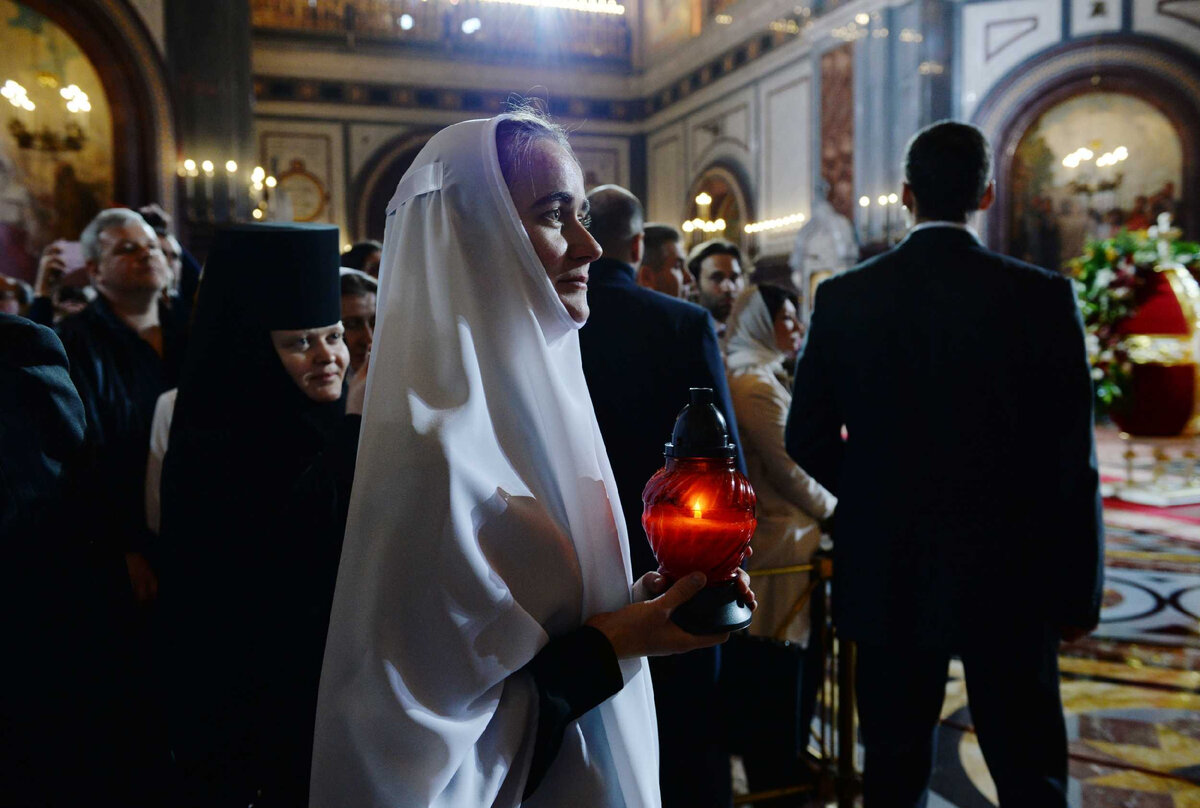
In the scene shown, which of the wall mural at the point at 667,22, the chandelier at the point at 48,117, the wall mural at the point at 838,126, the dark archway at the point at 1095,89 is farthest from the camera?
the wall mural at the point at 667,22

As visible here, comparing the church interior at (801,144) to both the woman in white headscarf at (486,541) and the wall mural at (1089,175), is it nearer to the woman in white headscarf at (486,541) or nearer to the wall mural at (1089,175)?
the wall mural at (1089,175)

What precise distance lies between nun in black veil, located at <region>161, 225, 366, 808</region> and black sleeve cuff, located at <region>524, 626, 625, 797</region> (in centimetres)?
41

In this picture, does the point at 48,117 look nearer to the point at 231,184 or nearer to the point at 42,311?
the point at 231,184

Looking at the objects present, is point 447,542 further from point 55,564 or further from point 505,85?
point 505,85

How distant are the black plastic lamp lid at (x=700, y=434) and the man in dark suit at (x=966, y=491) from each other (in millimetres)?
1057

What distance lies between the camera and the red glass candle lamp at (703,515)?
94cm

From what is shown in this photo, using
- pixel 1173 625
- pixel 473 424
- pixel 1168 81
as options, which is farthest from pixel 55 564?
pixel 1168 81

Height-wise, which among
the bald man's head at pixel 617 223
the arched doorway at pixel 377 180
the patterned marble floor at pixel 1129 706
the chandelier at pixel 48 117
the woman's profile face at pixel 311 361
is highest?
the arched doorway at pixel 377 180

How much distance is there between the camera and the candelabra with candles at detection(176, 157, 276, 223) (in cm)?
813

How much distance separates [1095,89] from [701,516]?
408 inches

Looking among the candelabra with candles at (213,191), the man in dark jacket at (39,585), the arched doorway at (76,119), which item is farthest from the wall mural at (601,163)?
the man in dark jacket at (39,585)

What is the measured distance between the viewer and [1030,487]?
6.04ft

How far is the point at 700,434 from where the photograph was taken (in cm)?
95

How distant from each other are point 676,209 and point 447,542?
14093 millimetres
